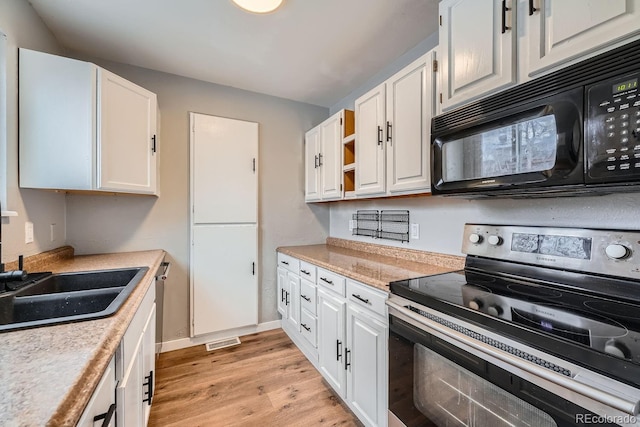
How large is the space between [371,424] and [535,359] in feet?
3.45

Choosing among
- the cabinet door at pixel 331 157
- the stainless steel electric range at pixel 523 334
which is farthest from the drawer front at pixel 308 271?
the stainless steel electric range at pixel 523 334

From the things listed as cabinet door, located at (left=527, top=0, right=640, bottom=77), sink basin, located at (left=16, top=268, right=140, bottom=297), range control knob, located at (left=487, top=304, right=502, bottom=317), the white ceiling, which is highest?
the white ceiling

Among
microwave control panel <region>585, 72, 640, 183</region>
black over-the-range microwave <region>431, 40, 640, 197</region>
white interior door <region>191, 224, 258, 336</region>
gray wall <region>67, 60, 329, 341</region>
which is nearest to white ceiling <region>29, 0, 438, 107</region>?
gray wall <region>67, 60, 329, 341</region>

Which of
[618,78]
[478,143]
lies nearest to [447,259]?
[478,143]

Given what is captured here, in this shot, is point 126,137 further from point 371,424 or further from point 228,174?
point 371,424

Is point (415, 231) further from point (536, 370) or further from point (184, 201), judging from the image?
point (184, 201)

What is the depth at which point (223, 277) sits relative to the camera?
8.43ft

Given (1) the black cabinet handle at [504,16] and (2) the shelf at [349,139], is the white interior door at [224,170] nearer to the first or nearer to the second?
(2) the shelf at [349,139]

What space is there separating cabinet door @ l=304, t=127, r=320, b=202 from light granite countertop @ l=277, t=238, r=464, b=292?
71 centimetres

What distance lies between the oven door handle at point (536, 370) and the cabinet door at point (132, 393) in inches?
42.7

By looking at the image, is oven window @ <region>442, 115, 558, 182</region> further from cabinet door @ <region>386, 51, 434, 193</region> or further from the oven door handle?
the oven door handle

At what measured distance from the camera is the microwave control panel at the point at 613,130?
0.77 meters

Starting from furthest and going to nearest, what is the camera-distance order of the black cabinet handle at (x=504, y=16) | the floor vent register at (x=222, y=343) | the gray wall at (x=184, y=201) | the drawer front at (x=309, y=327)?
the floor vent register at (x=222, y=343) < the gray wall at (x=184, y=201) < the drawer front at (x=309, y=327) < the black cabinet handle at (x=504, y=16)

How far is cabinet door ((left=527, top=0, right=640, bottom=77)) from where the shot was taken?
31.3 inches
